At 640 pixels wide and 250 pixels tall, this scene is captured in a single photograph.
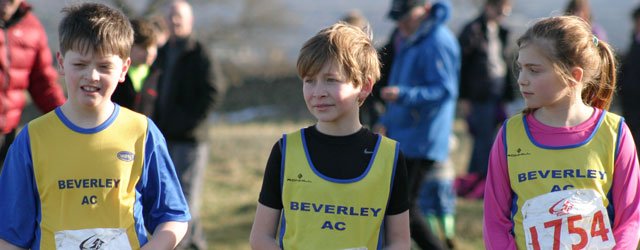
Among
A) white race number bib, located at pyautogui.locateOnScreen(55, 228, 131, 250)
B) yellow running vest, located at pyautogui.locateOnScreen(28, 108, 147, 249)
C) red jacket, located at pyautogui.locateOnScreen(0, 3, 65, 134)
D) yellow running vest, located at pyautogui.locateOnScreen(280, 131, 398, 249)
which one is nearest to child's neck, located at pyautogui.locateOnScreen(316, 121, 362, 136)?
yellow running vest, located at pyautogui.locateOnScreen(280, 131, 398, 249)

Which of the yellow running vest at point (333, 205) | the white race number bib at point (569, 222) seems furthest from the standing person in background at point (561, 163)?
the yellow running vest at point (333, 205)

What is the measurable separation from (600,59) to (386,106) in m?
3.07

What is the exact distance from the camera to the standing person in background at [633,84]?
8.18 meters

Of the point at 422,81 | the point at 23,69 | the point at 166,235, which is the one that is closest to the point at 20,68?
the point at 23,69

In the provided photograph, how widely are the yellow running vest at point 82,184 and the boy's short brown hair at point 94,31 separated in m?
0.27

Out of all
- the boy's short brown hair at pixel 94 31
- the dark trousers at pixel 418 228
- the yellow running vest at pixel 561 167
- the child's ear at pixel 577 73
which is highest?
the boy's short brown hair at pixel 94 31

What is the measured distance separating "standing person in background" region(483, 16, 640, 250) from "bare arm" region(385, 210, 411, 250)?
41 centimetres

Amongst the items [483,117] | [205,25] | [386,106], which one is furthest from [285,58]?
[386,106]

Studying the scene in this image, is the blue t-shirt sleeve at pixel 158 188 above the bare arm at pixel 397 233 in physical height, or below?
above

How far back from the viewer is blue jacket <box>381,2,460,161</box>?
644cm

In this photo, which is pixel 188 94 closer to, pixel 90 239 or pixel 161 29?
pixel 161 29

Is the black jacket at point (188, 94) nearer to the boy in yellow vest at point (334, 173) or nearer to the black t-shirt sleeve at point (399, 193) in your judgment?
the boy in yellow vest at point (334, 173)

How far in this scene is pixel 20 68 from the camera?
606 centimetres

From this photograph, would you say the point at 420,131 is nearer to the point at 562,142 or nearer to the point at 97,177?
the point at 562,142
